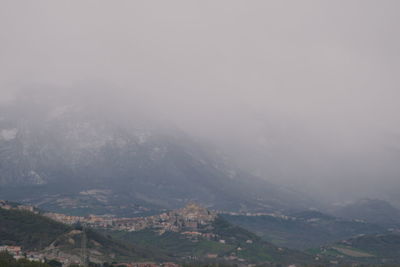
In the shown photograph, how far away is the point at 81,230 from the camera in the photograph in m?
193

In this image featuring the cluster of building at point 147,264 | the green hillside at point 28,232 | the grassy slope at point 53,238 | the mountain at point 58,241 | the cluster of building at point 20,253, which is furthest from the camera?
the green hillside at point 28,232

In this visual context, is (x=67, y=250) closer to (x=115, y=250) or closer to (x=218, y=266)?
(x=115, y=250)

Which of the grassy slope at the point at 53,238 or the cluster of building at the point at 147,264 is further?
the grassy slope at the point at 53,238

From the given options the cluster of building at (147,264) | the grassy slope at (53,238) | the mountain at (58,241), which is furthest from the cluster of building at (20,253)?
the cluster of building at (147,264)

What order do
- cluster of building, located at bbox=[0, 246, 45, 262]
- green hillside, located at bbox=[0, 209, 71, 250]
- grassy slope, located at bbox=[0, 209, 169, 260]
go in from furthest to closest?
green hillside, located at bbox=[0, 209, 71, 250]
grassy slope, located at bbox=[0, 209, 169, 260]
cluster of building, located at bbox=[0, 246, 45, 262]

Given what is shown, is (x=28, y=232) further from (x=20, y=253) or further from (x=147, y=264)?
(x=147, y=264)

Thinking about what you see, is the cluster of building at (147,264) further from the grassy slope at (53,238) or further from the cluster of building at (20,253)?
the cluster of building at (20,253)

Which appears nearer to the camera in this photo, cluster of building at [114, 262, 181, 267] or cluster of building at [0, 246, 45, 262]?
cluster of building at [0, 246, 45, 262]

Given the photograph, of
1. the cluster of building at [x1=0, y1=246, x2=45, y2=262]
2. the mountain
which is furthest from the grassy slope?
the cluster of building at [x1=0, y1=246, x2=45, y2=262]

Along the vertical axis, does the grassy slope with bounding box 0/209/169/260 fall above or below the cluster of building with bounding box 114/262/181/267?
above

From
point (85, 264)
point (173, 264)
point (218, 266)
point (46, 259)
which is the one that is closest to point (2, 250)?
point (46, 259)

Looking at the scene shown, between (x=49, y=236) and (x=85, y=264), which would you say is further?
(x=49, y=236)

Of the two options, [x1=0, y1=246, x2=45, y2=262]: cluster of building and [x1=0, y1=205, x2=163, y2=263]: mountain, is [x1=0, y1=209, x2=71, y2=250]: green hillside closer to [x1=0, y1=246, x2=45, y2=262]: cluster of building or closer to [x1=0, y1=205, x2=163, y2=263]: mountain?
[x1=0, y1=205, x2=163, y2=263]: mountain

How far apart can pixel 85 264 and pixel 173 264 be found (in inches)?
1335
